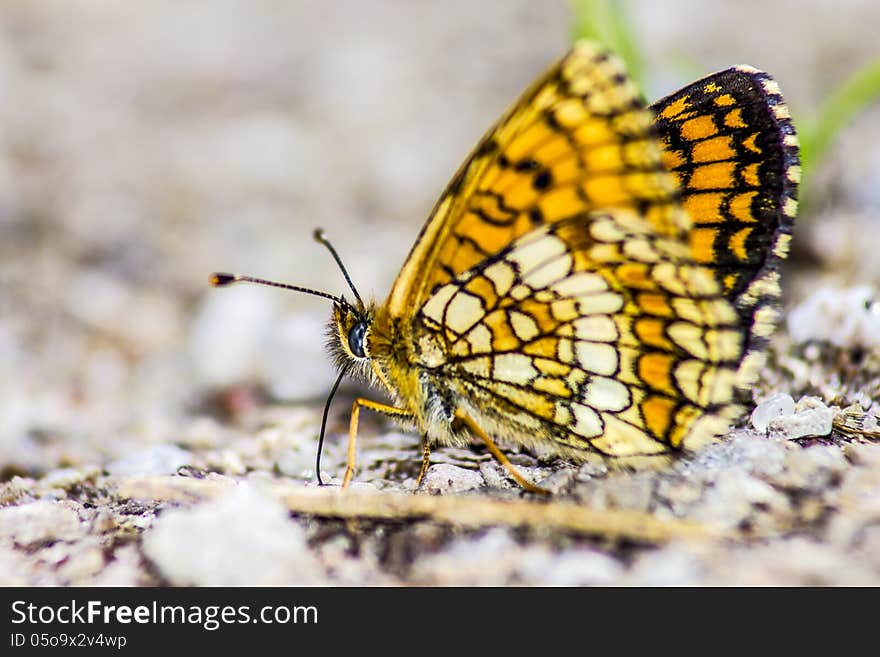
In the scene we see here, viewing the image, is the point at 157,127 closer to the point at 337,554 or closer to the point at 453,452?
the point at 453,452

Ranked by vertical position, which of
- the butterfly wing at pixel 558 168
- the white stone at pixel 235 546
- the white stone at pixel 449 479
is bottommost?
the white stone at pixel 235 546

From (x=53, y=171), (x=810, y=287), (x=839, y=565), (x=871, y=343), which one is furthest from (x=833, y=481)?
(x=53, y=171)

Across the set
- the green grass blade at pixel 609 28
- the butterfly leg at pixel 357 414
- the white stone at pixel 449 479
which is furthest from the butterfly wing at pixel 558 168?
the green grass blade at pixel 609 28

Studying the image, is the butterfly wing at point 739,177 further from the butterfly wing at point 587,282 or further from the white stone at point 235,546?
the white stone at point 235,546

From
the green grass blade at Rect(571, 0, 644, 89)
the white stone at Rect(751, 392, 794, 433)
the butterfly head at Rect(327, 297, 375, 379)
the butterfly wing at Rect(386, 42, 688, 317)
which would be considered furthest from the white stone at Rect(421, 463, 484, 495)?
the green grass blade at Rect(571, 0, 644, 89)

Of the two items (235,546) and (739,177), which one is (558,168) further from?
(235,546)

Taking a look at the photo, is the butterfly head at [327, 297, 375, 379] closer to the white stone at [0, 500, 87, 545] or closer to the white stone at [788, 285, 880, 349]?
the white stone at [0, 500, 87, 545]
